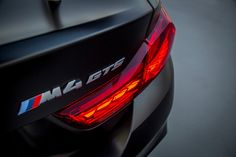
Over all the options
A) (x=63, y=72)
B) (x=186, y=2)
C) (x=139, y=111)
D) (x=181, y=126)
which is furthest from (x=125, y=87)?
(x=186, y=2)

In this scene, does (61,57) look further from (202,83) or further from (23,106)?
(202,83)

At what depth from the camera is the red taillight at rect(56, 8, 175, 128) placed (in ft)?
2.09

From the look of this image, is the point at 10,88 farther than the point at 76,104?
No

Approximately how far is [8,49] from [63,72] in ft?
0.35

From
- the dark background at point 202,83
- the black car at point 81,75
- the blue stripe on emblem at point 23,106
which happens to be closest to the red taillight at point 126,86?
the black car at point 81,75

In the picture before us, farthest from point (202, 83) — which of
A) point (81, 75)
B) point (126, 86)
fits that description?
point (81, 75)

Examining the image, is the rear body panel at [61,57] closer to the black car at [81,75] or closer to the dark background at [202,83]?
the black car at [81,75]

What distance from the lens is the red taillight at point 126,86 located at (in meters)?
0.64

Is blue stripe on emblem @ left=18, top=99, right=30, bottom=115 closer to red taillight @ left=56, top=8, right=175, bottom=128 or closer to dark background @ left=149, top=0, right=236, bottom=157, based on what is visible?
red taillight @ left=56, top=8, right=175, bottom=128

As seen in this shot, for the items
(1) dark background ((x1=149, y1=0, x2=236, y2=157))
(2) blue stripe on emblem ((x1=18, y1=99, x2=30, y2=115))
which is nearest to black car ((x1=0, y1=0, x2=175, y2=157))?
(2) blue stripe on emblem ((x1=18, y1=99, x2=30, y2=115))

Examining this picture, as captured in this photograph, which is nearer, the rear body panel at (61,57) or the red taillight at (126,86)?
the rear body panel at (61,57)

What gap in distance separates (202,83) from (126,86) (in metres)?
1.16

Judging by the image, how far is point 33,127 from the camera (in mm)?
636

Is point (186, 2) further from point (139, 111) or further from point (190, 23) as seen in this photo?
point (139, 111)
